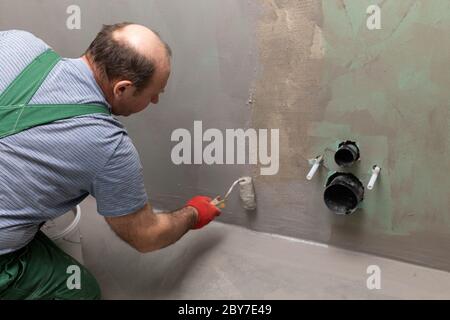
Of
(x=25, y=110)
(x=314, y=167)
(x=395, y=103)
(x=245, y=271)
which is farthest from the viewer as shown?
(x=245, y=271)

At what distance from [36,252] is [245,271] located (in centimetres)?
56

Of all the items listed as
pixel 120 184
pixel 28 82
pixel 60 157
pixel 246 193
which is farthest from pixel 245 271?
pixel 28 82

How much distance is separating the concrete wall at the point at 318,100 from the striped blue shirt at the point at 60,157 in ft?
1.30

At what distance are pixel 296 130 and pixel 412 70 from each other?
0.32 metres

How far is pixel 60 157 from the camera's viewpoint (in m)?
0.90

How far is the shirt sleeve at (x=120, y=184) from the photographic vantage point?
0.92 meters

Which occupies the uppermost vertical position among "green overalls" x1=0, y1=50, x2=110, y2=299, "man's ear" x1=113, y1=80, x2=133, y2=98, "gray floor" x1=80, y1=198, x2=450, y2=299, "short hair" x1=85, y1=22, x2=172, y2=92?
"short hair" x1=85, y1=22, x2=172, y2=92

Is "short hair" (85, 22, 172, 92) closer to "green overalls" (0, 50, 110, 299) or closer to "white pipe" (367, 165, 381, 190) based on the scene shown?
"green overalls" (0, 50, 110, 299)

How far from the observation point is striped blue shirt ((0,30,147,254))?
89 cm

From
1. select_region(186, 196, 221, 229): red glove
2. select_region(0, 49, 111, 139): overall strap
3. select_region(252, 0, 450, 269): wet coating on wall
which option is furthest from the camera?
select_region(186, 196, 221, 229): red glove

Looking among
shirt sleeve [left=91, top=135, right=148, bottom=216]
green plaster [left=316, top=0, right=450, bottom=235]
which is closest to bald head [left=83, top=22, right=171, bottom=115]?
shirt sleeve [left=91, top=135, right=148, bottom=216]

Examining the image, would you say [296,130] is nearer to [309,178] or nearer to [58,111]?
[309,178]

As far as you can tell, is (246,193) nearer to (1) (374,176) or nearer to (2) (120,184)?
(1) (374,176)
